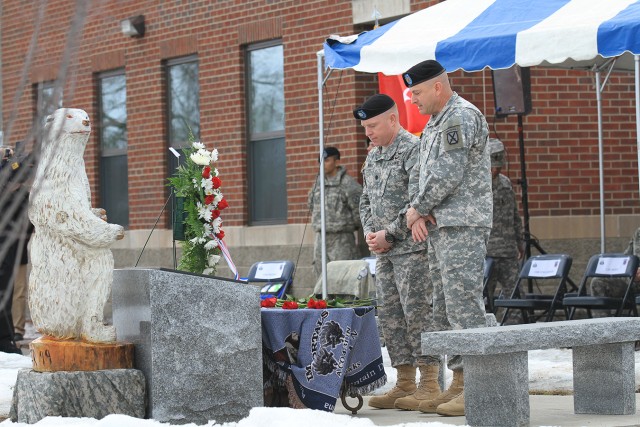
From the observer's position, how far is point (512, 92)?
14125 mm

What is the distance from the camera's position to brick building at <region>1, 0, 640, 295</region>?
1524cm

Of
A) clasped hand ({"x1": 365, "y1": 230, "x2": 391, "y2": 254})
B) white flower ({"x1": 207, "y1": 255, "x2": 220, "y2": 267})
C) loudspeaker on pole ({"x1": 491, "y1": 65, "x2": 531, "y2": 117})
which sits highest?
loudspeaker on pole ({"x1": 491, "y1": 65, "x2": 531, "y2": 117})

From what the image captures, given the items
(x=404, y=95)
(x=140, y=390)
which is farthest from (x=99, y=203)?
(x=140, y=390)

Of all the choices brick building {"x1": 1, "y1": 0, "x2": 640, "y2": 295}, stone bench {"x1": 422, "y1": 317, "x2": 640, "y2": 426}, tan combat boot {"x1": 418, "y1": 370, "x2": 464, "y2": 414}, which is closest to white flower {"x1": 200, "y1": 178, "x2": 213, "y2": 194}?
tan combat boot {"x1": 418, "y1": 370, "x2": 464, "y2": 414}

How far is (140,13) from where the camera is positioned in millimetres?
18109

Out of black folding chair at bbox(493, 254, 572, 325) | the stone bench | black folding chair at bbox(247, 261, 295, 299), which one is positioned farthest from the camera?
black folding chair at bbox(247, 261, 295, 299)

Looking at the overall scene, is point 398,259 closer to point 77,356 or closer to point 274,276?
point 77,356

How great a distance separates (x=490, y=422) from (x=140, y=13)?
12.0 meters

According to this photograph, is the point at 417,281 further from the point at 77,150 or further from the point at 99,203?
the point at 99,203

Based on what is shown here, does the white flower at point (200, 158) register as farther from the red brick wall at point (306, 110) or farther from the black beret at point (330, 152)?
the red brick wall at point (306, 110)

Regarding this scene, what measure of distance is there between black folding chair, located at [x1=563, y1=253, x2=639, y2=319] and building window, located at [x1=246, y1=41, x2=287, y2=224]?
507 cm

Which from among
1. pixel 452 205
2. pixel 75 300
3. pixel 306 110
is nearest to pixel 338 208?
pixel 306 110

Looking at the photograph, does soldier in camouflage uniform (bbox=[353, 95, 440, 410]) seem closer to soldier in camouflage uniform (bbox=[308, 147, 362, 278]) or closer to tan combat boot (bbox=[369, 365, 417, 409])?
tan combat boot (bbox=[369, 365, 417, 409])

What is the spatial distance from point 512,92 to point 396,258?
6031 millimetres
